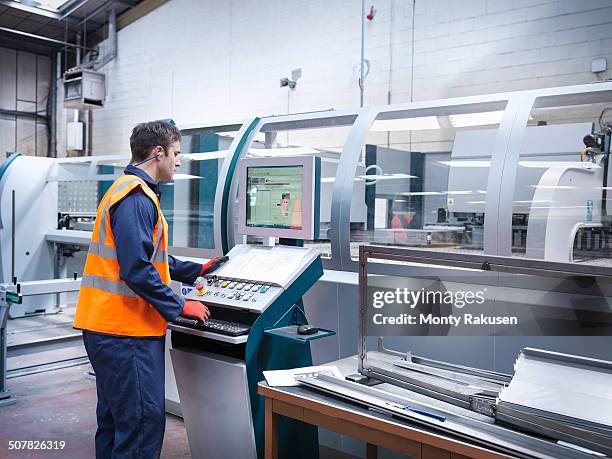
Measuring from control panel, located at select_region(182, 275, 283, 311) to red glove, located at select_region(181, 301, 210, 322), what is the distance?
0.24 ft

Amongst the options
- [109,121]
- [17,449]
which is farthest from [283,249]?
[109,121]

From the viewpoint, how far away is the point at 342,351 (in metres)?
2.75

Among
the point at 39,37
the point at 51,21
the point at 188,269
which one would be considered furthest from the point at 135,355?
the point at 39,37

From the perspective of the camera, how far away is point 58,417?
347 centimetres

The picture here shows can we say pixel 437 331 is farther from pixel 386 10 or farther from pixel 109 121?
pixel 109 121

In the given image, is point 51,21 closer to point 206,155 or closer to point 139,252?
point 206,155

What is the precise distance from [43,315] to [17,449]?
11.6 feet

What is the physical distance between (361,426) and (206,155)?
233 centimetres

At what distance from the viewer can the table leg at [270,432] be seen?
73.4 inches

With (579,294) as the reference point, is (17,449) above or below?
below

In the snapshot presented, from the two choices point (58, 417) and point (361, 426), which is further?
point (58, 417)

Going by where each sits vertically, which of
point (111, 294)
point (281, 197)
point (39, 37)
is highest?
point (39, 37)

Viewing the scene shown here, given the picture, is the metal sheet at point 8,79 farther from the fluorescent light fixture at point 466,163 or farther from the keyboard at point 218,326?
the fluorescent light fixture at point 466,163

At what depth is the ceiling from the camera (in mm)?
7846
